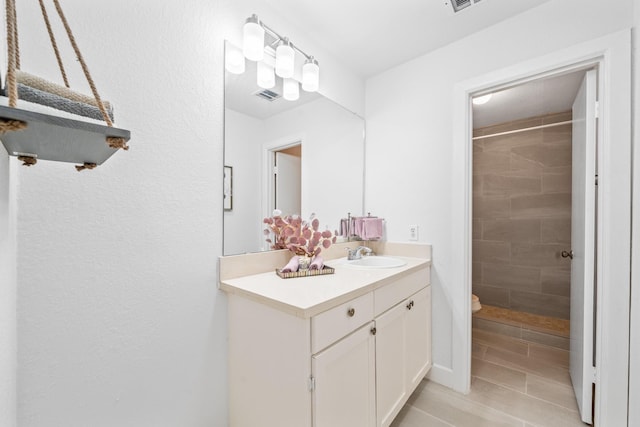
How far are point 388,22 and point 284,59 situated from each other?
708 mm

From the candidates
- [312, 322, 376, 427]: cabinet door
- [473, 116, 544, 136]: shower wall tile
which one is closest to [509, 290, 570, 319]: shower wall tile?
[473, 116, 544, 136]: shower wall tile

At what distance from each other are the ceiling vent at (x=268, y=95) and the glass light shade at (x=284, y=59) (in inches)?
4.2

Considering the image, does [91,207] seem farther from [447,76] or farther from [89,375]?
[447,76]

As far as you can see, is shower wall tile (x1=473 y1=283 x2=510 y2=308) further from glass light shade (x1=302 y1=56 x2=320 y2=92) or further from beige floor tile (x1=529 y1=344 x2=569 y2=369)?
glass light shade (x1=302 y1=56 x2=320 y2=92)

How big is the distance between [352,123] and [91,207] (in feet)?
5.86

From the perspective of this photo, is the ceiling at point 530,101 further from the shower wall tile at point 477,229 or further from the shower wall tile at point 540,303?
the shower wall tile at point 540,303

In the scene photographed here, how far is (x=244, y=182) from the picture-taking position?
1.46m

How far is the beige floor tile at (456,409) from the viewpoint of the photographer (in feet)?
5.00

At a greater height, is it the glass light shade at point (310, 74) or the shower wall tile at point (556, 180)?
the glass light shade at point (310, 74)

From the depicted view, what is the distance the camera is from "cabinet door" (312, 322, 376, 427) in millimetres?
1019

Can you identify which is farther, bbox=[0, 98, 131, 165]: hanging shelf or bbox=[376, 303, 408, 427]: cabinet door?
bbox=[376, 303, 408, 427]: cabinet door

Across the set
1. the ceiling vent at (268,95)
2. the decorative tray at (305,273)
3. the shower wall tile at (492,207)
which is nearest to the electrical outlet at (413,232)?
the decorative tray at (305,273)

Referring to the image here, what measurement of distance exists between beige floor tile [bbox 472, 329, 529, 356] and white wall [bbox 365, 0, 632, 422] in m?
0.89

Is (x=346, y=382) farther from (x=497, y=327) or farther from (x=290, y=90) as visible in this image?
(x=497, y=327)
